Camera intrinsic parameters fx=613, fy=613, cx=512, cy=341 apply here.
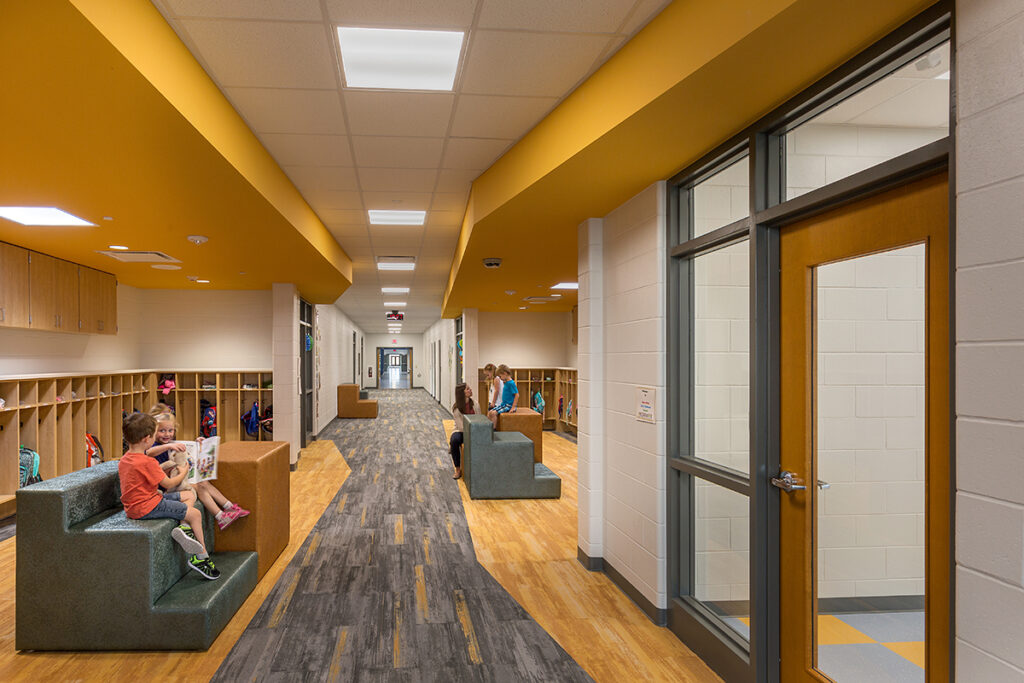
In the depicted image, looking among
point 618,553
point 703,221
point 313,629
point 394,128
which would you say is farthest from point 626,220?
point 313,629

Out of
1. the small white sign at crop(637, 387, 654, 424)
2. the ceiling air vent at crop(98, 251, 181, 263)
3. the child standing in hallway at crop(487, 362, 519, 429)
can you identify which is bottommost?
the child standing in hallway at crop(487, 362, 519, 429)

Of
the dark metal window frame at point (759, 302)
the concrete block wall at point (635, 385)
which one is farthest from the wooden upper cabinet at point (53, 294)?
the dark metal window frame at point (759, 302)

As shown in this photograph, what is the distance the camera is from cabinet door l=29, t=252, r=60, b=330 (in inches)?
252

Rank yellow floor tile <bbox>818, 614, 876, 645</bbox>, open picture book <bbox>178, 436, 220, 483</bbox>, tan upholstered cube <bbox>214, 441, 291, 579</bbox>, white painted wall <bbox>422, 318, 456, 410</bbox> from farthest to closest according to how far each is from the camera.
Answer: white painted wall <bbox>422, 318, 456, 410</bbox> < tan upholstered cube <bbox>214, 441, 291, 579</bbox> < open picture book <bbox>178, 436, 220, 483</bbox> < yellow floor tile <bbox>818, 614, 876, 645</bbox>

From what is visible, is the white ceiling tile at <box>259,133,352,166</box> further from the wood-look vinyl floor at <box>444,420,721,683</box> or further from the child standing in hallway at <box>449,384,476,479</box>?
the child standing in hallway at <box>449,384,476,479</box>

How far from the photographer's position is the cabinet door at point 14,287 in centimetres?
593

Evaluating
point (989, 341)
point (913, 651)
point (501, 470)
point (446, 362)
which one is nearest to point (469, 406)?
point (501, 470)

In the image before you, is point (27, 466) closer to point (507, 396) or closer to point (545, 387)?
point (507, 396)

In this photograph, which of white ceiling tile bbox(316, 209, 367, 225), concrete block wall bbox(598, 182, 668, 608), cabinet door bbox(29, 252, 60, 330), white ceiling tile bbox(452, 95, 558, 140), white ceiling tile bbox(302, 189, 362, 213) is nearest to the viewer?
white ceiling tile bbox(452, 95, 558, 140)

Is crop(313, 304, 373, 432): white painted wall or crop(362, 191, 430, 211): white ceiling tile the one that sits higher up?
crop(362, 191, 430, 211): white ceiling tile

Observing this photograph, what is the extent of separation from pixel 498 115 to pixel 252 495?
295cm

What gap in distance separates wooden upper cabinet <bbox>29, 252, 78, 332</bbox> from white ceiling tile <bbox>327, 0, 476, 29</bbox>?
230 inches

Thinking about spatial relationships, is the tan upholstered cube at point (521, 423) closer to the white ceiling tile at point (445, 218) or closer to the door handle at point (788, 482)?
the white ceiling tile at point (445, 218)

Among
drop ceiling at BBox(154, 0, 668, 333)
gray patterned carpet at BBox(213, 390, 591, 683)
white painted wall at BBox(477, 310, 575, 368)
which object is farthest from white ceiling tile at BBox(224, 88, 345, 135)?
white painted wall at BBox(477, 310, 575, 368)
